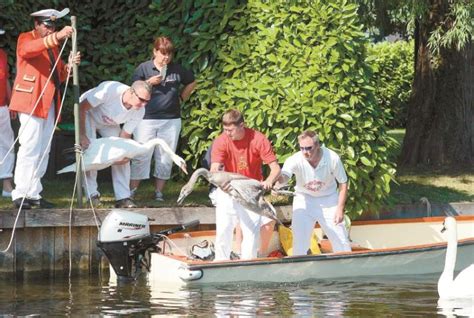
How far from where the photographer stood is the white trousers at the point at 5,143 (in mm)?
16031

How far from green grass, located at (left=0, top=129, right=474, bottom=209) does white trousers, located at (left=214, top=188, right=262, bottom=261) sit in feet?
4.62

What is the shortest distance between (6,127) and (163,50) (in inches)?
76.4

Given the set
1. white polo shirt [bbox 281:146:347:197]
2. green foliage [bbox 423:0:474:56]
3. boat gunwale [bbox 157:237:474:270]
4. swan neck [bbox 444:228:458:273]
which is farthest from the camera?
green foliage [bbox 423:0:474:56]

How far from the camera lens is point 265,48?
55.0ft

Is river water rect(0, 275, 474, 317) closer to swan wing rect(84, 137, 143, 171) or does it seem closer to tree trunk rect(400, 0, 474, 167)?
swan wing rect(84, 137, 143, 171)

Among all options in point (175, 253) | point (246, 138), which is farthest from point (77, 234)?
point (246, 138)

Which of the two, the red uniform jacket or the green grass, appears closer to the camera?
the red uniform jacket

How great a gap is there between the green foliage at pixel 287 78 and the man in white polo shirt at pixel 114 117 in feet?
4.74

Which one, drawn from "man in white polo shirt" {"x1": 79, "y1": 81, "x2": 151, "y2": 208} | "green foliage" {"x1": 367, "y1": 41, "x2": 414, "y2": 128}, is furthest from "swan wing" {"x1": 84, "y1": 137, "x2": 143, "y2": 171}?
"green foliage" {"x1": 367, "y1": 41, "x2": 414, "y2": 128}

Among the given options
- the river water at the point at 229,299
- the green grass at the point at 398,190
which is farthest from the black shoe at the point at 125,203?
the river water at the point at 229,299

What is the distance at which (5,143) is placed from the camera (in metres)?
16.2

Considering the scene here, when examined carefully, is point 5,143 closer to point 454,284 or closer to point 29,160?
point 29,160

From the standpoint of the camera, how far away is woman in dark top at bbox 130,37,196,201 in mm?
16203

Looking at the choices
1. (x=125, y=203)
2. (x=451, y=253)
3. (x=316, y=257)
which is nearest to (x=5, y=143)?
(x=125, y=203)
